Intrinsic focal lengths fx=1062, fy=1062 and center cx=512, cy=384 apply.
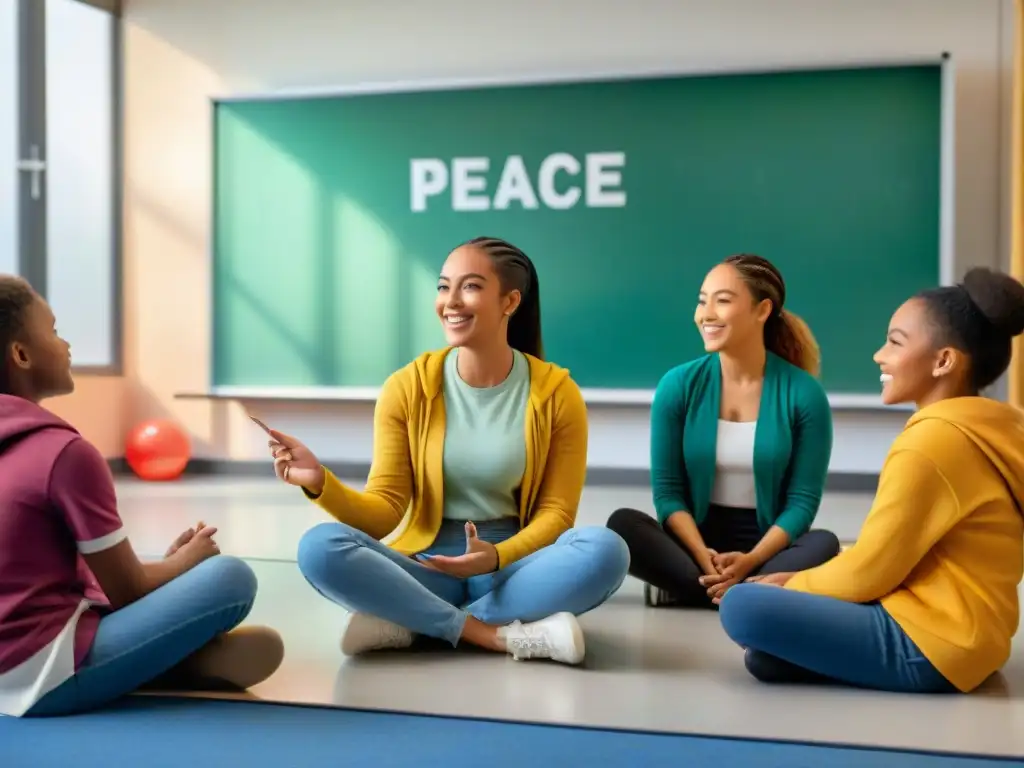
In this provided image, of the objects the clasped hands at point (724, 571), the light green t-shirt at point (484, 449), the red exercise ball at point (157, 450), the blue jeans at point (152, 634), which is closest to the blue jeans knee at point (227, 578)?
the blue jeans at point (152, 634)

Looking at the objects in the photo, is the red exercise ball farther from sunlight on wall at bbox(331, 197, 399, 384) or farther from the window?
sunlight on wall at bbox(331, 197, 399, 384)

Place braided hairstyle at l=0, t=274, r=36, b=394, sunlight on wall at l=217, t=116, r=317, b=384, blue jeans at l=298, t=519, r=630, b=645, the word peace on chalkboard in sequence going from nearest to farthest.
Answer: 1. braided hairstyle at l=0, t=274, r=36, b=394
2. blue jeans at l=298, t=519, r=630, b=645
3. the word peace on chalkboard
4. sunlight on wall at l=217, t=116, r=317, b=384

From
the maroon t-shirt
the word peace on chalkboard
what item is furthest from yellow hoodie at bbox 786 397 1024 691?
the word peace on chalkboard

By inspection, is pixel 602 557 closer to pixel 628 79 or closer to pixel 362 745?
pixel 362 745

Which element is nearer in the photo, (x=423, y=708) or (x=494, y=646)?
(x=423, y=708)

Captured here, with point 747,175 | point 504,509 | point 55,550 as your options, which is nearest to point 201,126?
point 747,175

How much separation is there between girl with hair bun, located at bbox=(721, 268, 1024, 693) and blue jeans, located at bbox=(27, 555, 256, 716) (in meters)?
0.80

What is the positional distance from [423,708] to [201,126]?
3.92 metres

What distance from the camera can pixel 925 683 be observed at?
5.55 feet

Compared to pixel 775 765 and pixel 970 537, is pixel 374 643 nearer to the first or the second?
pixel 775 765

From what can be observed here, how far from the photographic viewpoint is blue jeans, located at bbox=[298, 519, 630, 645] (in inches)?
71.4

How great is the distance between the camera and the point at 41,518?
147 cm

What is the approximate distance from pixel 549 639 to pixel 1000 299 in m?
0.92

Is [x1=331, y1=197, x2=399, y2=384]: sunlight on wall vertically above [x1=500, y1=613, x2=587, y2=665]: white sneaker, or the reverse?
[x1=331, y1=197, x2=399, y2=384]: sunlight on wall
